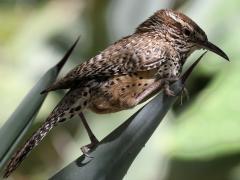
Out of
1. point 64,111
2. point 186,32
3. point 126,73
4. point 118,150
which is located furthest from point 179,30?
point 118,150

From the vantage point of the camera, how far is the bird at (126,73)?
237 cm

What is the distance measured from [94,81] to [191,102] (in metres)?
2.17

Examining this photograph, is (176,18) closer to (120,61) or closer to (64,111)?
(120,61)

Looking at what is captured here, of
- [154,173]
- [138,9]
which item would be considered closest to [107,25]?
[138,9]

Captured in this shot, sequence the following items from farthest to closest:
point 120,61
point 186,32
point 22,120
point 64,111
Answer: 1. point 186,32
2. point 120,61
3. point 64,111
4. point 22,120

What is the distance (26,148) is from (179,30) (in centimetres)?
96

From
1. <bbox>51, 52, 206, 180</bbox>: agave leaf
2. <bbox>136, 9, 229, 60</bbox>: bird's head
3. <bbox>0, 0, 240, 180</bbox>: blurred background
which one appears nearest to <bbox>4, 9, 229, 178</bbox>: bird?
<bbox>136, 9, 229, 60</bbox>: bird's head

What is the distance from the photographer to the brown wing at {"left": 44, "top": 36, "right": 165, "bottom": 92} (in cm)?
243

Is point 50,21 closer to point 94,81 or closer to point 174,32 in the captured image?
point 174,32

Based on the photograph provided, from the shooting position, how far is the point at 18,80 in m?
4.83

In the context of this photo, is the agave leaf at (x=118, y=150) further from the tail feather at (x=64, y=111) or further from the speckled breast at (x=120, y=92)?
the speckled breast at (x=120, y=92)

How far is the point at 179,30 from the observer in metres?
2.98

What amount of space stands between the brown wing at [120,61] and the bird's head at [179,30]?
140 mm

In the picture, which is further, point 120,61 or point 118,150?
point 120,61
